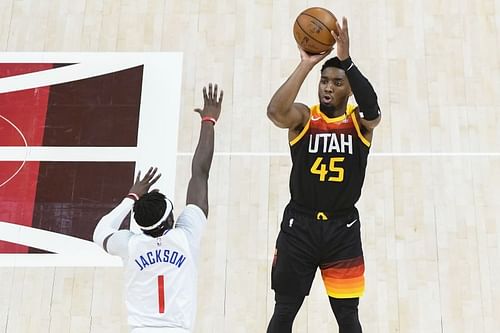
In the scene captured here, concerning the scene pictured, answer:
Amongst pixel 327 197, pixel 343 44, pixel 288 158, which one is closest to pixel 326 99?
pixel 343 44

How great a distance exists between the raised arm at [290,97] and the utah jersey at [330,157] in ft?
0.56

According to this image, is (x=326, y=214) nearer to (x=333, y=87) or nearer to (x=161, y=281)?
(x=333, y=87)

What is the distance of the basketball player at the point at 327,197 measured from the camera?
4477 millimetres

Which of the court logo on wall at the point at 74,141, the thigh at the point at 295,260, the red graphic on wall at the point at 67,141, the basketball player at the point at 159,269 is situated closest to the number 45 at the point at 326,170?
the thigh at the point at 295,260

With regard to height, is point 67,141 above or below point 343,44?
above

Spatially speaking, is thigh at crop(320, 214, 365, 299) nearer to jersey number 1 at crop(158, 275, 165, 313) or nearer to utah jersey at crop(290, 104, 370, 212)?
utah jersey at crop(290, 104, 370, 212)

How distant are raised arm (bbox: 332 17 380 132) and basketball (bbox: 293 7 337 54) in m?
0.11

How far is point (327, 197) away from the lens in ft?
15.0

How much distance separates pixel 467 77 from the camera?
741 cm

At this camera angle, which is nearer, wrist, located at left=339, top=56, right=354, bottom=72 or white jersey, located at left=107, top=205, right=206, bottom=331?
white jersey, located at left=107, top=205, right=206, bottom=331

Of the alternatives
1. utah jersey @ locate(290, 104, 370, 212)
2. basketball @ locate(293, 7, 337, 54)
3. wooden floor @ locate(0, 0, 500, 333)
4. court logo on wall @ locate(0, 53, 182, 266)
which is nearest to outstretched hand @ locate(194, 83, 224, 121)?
utah jersey @ locate(290, 104, 370, 212)

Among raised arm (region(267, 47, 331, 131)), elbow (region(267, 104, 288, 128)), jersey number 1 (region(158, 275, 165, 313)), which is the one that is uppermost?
raised arm (region(267, 47, 331, 131))

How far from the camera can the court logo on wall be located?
22.3 feet

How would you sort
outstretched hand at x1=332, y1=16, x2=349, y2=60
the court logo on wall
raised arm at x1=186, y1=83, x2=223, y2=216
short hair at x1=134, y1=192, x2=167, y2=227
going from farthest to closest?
the court logo on wall
raised arm at x1=186, y1=83, x2=223, y2=216
outstretched hand at x1=332, y1=16, x2=349, y2=60
short hair at x1=134, y1=192, x2=167, y2=227
